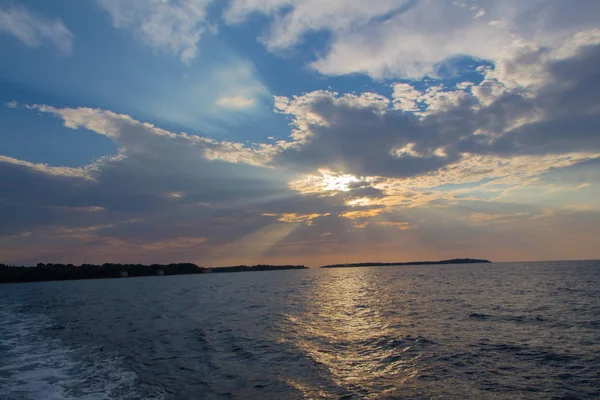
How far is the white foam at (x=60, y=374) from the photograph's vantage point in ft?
50.9

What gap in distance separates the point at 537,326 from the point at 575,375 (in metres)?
12.5

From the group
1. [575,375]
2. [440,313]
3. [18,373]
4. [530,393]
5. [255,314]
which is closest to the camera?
[530,393]

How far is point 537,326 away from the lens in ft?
88.7

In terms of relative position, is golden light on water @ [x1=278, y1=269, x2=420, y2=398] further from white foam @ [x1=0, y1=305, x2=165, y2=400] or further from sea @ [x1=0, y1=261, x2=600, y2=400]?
white foam @ [x1=0, y1=305, x2=165, y2=400]

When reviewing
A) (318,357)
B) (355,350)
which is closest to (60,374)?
(318,357)

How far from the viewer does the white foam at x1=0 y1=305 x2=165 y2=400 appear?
50.9ft

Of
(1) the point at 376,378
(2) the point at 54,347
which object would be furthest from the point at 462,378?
(2) the point at 54,347

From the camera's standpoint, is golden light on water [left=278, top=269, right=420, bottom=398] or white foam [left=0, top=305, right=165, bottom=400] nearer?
white foam [left=0, top=305, right=165, bottom=400]

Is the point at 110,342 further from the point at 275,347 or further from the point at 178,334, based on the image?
the point at 275,347

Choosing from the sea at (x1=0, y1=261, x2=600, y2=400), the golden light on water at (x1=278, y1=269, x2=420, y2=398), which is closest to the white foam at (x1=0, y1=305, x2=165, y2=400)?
the sea at (x1=0, y1=261, x2=600, y2=400)

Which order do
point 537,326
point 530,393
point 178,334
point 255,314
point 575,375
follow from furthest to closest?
point 255,314 < point 178,334 < point 537,326 < point 575,375 < point 530,393


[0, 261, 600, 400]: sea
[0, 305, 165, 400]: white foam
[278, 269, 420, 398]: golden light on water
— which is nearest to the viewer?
[0, 261, 600, 400]: sea

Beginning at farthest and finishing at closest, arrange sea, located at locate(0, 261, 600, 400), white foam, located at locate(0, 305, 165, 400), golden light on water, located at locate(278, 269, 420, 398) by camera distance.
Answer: golden light on water, located at locate(278, 269, 420, 398)
white foam, located at locate(0, 305, 165, 400)
sea, located at locate(0, 261, 600, 400)

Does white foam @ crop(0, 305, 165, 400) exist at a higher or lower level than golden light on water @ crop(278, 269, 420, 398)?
higher
